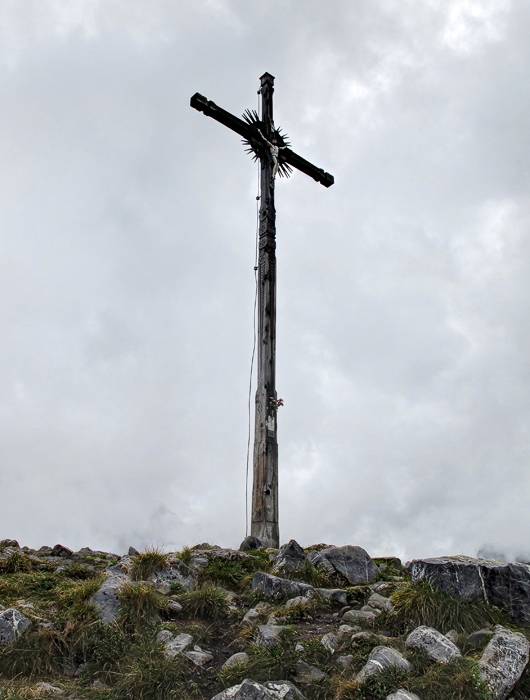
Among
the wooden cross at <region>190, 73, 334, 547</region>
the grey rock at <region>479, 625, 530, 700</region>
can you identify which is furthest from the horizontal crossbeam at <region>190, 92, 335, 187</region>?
the grey rock at <region>479, 625, 530, 700</region>

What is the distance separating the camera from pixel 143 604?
7379 millimetres

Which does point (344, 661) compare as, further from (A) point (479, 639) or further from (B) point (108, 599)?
(B) point (108, 599)

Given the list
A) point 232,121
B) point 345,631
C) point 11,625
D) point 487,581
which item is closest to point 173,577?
point 11,625

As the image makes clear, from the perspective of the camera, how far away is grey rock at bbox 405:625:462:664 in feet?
19.5

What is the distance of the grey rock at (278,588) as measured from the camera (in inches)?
320

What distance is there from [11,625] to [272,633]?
9.62 ft

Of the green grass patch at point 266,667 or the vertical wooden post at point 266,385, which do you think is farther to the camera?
the vertical wooden post at point 266,385

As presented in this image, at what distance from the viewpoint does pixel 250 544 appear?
11438mm

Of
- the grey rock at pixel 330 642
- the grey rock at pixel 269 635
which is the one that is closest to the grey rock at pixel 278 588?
the grey rock at pixel 269 635

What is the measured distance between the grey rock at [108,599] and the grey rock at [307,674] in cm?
238

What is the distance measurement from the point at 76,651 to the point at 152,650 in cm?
94

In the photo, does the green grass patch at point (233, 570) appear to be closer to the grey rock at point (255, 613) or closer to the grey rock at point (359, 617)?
the grey rock at point (255, 613)

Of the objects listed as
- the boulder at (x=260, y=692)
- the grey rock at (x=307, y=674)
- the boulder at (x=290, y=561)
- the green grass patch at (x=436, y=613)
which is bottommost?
the boulder at (x=260, y=692)

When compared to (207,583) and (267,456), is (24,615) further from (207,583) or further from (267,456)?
(267,456)
